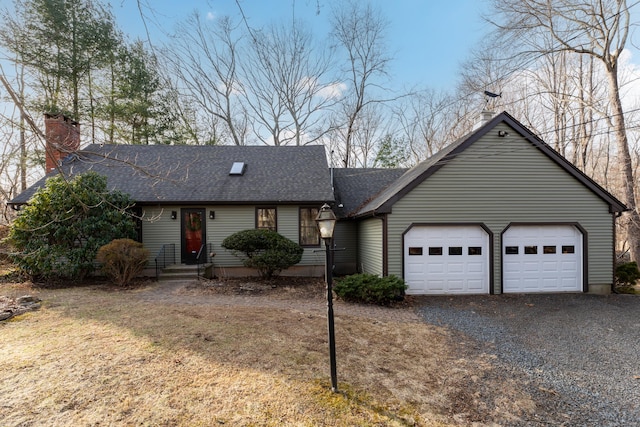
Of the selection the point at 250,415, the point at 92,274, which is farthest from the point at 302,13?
the point at 92,274

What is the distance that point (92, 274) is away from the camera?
35.8 ft

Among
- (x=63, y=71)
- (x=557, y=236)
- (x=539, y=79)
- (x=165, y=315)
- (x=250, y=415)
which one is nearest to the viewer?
(x=250, y=415)

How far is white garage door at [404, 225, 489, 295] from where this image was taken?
357 inches

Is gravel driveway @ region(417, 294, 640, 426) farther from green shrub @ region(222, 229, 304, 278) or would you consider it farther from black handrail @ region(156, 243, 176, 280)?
black handrail @ region(156, 243, 176, 280)

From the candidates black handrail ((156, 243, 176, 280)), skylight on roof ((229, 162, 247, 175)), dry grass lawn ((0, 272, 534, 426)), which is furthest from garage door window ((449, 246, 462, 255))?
black handrail ((156, 243, 176, 280))

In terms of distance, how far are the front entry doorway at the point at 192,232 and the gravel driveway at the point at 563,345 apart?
8.10 m

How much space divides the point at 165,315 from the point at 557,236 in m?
10.9

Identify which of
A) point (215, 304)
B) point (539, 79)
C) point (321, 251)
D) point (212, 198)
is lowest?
point (215, 304)

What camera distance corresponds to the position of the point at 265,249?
10.5m

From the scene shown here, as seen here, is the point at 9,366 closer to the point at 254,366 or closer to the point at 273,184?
the point at 254,366

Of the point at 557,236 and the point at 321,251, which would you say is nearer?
the point at 557,236

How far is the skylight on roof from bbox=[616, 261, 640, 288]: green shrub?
44.8ft

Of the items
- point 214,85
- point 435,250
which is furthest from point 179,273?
point 214,85

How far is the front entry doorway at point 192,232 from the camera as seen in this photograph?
38.1 ft
